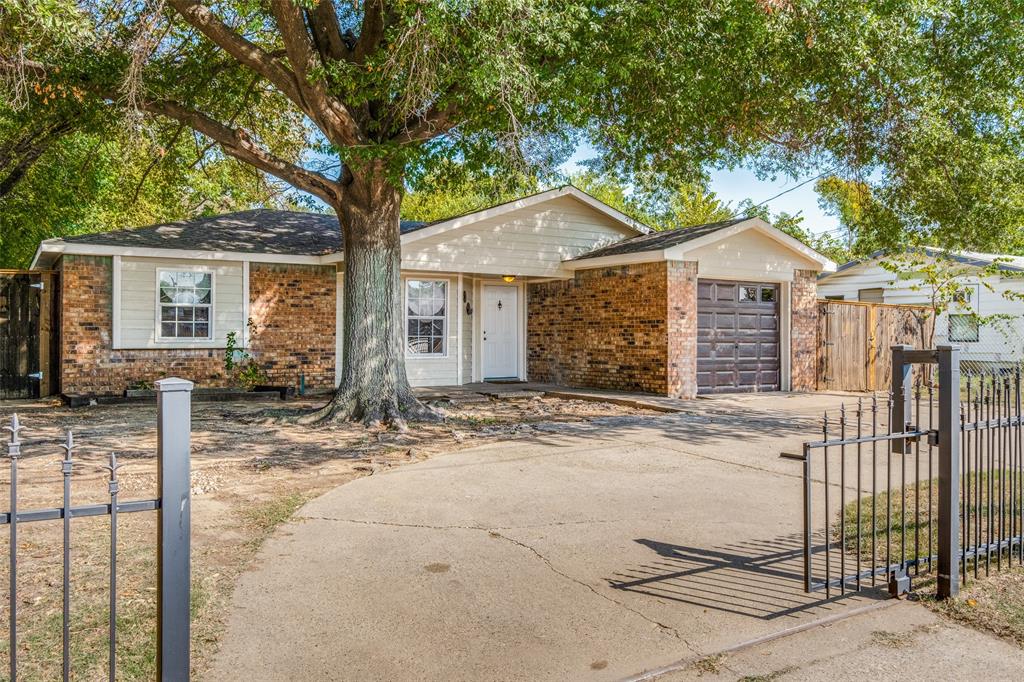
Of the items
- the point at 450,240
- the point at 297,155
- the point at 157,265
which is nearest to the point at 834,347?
the point at 450,240

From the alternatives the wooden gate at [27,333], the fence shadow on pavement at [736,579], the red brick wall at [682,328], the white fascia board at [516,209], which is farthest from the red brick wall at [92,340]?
the fence shadow on pavement at [736,579]

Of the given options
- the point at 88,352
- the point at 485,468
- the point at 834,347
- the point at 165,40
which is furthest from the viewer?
the point at 834,347

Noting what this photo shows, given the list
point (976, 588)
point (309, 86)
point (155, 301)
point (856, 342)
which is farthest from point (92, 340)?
point (856, 342)

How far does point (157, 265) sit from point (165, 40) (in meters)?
4.17

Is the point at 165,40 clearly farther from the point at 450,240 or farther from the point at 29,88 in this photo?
the point at 450,240

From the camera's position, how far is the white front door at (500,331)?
17438 millimetres

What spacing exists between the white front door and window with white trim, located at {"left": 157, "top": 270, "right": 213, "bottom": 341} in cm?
600

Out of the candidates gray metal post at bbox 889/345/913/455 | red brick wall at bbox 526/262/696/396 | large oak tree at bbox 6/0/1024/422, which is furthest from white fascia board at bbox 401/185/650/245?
gray metal post at bbox 889/345/913/455

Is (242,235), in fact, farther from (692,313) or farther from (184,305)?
(692,313)

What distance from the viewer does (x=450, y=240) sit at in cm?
1524

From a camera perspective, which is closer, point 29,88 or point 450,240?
point 29,88

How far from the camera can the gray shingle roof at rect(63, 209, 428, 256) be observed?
1426 centimetres

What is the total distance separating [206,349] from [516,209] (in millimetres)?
6937

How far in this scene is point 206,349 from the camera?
14.6 meters
